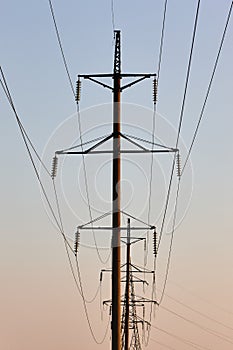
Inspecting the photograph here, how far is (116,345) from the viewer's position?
21656mm

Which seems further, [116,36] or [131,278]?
[131,278]

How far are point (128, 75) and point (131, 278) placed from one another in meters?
25.6

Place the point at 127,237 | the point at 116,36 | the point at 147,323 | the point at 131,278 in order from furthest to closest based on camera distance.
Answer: the point at 147,323 → the point at 131,278 → the point at 127,237 → the point at 116,36

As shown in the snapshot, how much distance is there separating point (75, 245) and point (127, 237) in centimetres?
949

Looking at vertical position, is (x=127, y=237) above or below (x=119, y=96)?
below

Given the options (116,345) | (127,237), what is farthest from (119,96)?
(127,237)

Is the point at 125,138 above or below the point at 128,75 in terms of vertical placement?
below

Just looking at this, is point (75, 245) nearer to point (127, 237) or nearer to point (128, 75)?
point (128, 75)

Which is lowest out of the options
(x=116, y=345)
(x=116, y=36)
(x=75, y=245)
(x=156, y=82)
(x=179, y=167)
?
(x=116, y=345)

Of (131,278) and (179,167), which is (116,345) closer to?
(179,167)

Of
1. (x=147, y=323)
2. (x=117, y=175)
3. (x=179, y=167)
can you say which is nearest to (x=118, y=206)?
(x=117, y=175)

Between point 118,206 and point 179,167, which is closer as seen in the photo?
point 179,167

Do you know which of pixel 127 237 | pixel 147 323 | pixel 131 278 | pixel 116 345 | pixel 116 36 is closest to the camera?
pixel 116 345

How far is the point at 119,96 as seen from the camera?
23531mm
